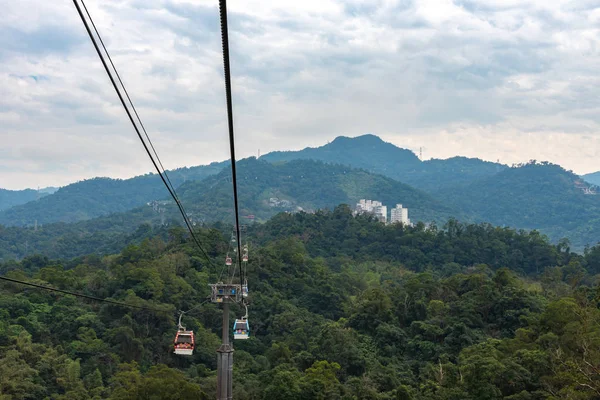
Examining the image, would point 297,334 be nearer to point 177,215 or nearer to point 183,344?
point 183,344

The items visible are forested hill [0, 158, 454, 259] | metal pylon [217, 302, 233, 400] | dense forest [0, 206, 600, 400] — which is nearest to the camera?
metal pylon [217, 302, 233, 400]

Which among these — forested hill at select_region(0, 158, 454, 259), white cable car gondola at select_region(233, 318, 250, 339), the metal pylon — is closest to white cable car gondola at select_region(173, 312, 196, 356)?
the metal pylon

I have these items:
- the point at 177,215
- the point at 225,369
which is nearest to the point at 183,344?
the point at 225,369

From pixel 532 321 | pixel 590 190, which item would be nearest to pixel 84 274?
pixel 532 321

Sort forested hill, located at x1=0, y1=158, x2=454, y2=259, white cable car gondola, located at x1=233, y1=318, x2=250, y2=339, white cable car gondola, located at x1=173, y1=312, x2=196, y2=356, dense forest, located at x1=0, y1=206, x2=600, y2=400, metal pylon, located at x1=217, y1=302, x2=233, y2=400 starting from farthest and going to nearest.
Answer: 1. forested hill, located at x1=0, y1=158, x2=454, y2=259
2. dense forest, located at x1=0, y1=206, x2=600, y2=400
3. white cable car gondola, located at x1=233, y1=318, x2=250, y2=339
4. white cable car gondola, located at x1=173, y1=312, x2=196, y2=356
5. metal pylon, located at x1=217, y1=302, x2=233, y2=400

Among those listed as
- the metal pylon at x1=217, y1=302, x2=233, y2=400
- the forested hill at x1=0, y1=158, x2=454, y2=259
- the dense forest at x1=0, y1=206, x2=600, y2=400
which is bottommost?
the dense forest at x1=0, y1=206, x2=600, y2=400

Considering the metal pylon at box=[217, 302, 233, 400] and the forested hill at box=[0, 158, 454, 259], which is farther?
the forested hill at box=[0, 158, 454, 259]

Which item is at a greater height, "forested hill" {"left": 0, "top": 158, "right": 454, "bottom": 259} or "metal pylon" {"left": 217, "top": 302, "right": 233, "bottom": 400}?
"forested hill" {"left": 0, "top": 158, "right": 454, "bottom": 259}

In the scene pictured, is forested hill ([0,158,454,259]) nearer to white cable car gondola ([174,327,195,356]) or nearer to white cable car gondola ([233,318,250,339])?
white cable car gondola ([233,318,250,339])

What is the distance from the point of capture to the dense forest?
26234mm

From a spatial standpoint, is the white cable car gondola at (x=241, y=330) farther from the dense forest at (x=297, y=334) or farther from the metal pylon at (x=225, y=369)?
the dense forest at (x=297, y=334)

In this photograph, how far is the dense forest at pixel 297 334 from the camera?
86.1 ft

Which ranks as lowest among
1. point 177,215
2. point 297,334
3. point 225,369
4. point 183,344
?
point 297,334

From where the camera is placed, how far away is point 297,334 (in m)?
40.2
